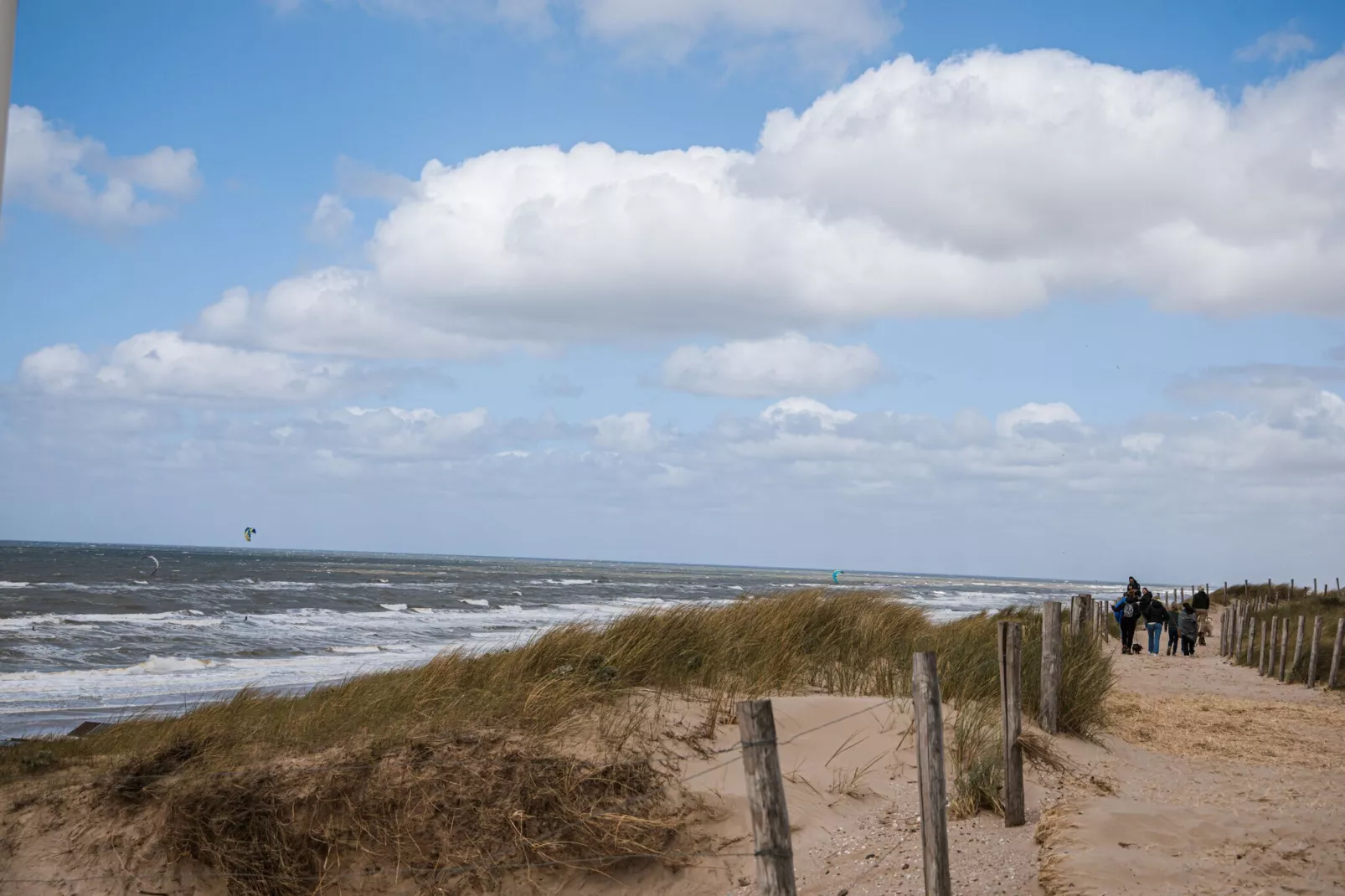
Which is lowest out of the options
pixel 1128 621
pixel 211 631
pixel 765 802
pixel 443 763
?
pixel 211 631

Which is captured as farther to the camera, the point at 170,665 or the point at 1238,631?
the point at 1238,631

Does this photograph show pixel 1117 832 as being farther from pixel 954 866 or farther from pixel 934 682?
pixel 934 682

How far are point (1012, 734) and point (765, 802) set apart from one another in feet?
11.3

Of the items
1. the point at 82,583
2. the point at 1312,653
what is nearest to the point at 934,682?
the point at 1312,653

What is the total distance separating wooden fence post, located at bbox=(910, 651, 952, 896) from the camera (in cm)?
556

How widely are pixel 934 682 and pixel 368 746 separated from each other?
448 centimetres

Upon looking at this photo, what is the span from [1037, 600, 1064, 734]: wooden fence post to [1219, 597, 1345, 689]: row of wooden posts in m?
12.0

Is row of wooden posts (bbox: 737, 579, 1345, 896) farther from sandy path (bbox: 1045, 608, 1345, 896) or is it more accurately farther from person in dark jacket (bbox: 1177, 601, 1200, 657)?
person in dark jacket (bbox: 1177, 601, 1200, 657)

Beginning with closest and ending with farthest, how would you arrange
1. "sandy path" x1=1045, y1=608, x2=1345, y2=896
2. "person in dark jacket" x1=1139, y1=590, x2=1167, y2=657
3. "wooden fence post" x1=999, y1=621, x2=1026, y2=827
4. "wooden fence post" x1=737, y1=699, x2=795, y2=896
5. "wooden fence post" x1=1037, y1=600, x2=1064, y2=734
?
"wooden fence post" x1=737, y1=699, x2=795, y2=896
"sandy path" x1=1045, y1=608, x2=1345, y2=896
"wooden fence post" x1=999, y1=621, x2=1026, y2=827
"wooden fence post" x1=1037, y1=600, x2=1064, y2=734
"person in dark jacket" x1=1139, y1=590, x2=1167, y2=657

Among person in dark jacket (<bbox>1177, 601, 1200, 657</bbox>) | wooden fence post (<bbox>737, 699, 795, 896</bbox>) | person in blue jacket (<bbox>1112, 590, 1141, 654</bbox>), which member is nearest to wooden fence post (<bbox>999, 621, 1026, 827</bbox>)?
wooden fence post (<bbox>737, 699, 795, 896</bbox>)

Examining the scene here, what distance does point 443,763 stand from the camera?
25.2ft

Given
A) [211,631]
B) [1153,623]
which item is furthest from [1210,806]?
[211,631]

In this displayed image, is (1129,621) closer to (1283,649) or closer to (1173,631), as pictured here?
(1173,631)

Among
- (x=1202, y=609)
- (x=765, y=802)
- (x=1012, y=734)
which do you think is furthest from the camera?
(x=1202, y=609)
